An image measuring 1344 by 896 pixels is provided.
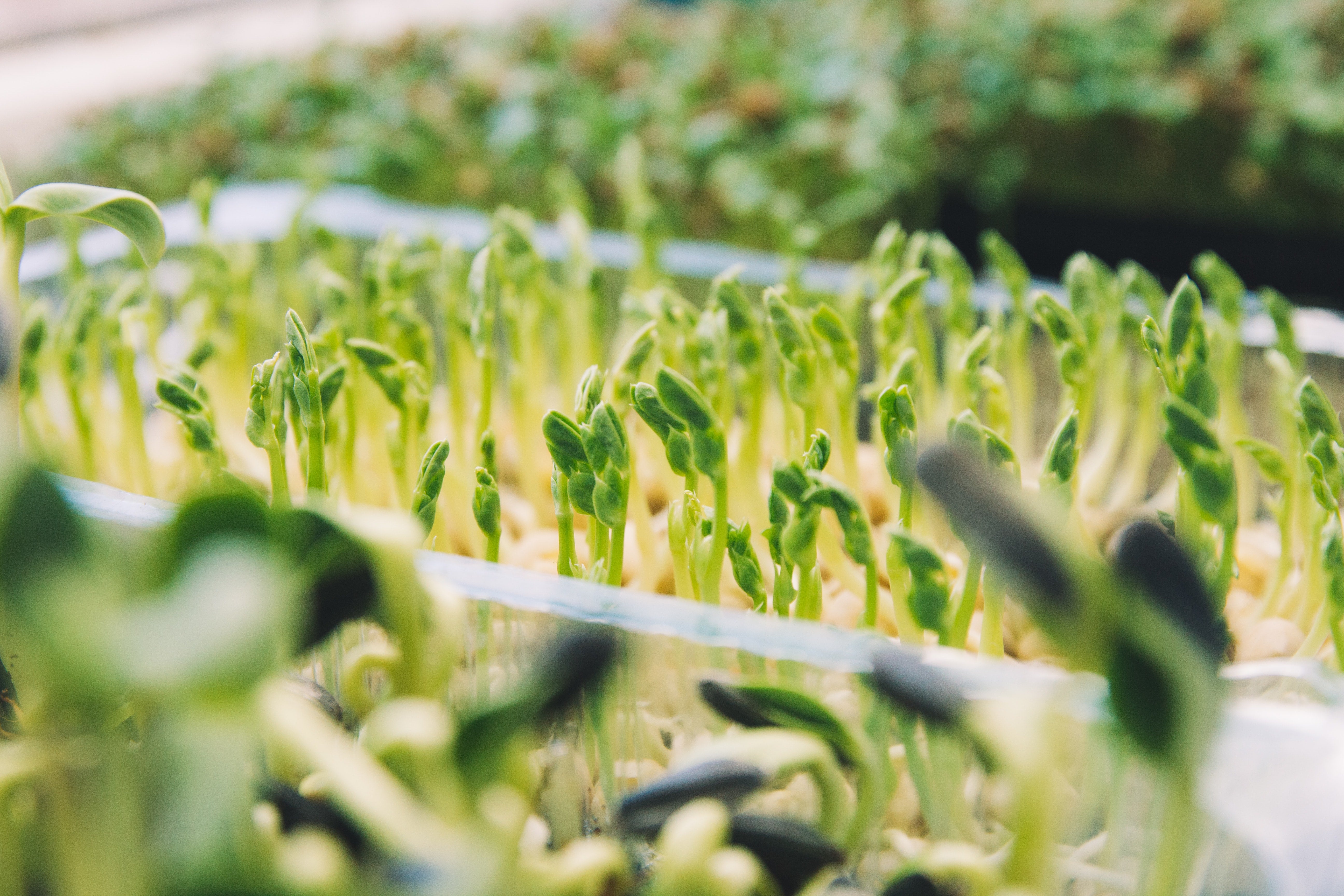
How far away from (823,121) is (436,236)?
0.71 m

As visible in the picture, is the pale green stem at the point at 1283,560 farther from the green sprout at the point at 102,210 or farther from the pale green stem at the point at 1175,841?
the green sprout at the point at 102,210

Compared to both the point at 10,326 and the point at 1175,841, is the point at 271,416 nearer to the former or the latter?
the point at 10,326

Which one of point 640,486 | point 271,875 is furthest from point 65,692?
point 640,486

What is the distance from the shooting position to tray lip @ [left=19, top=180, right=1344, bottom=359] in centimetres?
71

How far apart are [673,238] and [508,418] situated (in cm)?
51

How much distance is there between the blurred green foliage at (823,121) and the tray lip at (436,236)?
159mm

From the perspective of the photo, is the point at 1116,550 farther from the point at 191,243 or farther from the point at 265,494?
the point at 191,243

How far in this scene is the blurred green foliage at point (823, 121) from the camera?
1308mm

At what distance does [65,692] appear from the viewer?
0.70 feet

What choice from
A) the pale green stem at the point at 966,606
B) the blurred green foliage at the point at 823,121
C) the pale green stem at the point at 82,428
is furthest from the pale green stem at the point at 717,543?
the blurred green foliage at the point at 823,121

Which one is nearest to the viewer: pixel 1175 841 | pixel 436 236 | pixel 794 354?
pixel 1175 841

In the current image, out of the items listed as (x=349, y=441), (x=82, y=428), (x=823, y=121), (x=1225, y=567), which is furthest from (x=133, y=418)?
(x=823, y=121)

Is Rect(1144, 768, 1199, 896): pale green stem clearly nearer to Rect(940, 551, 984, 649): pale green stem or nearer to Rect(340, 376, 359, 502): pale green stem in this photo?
Rect(940, 551, 984, 649): pale green stem

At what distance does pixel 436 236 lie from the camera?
83 centimetres
